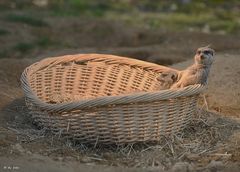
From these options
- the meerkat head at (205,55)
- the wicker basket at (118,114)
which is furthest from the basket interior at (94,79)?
the meerkat head at (205,55)

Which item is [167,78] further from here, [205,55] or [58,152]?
[58,152]

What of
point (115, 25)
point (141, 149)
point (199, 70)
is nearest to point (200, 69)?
point (199, 70)

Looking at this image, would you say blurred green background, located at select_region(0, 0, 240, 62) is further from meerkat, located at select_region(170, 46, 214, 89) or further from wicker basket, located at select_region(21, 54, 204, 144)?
wicker basket, located at select_region(21, 54, 204, 144)

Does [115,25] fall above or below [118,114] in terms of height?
below

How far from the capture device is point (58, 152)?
4.28 meters

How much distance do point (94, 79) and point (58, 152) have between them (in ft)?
4.38

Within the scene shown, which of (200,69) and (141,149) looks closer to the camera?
(141,149)

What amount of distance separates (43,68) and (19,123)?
62 cm

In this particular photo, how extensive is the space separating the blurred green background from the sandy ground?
2.22m

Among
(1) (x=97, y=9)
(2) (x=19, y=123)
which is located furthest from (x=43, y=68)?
(1) (x=97, y=9)

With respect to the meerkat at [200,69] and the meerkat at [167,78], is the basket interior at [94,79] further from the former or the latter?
the meerkat at [200,69]

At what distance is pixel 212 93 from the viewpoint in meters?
5.76

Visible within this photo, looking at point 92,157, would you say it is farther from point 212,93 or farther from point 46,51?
point 46,51

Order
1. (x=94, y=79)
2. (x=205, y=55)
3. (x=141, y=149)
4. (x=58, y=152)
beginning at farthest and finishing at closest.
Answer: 1. (x=94, y=79)
2. (x=205, y=55)
3. (x=141, y=149)
4. (x=58, y=152)
